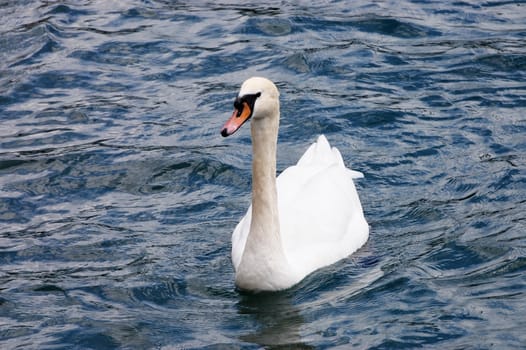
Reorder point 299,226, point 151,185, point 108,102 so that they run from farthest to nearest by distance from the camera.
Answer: point 108,102, point 151,185, point 299,226

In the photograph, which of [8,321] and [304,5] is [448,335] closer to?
[8,321]

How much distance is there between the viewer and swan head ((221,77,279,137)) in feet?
24.9

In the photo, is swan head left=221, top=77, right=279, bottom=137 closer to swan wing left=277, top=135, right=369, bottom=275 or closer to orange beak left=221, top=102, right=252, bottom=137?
orange beak left=221, top=102, right=252, bottom=137

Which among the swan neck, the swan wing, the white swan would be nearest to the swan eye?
the white swan

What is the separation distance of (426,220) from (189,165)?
2531mm

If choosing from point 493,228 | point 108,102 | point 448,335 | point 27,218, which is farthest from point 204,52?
point 448,335

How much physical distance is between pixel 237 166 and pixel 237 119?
315 centimetres

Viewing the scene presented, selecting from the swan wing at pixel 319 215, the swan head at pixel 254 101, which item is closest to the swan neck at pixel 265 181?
the swan head at pixel 254 101

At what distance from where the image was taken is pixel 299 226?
29.0ft

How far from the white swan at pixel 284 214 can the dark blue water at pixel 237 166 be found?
0.51ft

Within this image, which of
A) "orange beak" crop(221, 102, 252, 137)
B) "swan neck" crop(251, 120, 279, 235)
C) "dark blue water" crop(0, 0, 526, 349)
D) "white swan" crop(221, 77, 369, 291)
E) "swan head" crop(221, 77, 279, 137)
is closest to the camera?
"orange beak" crop(221, 102, 252, 137)

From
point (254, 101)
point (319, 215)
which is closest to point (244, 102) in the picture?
point (254, 101)

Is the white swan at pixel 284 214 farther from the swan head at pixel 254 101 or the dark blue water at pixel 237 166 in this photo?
the dark blue water at pixel 237 166

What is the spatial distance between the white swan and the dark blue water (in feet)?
0.51
